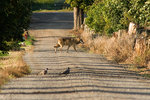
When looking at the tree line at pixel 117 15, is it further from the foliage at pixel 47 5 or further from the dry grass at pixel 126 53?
the foliage at pixel 47 5

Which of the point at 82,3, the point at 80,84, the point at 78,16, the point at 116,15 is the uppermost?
the point at 82,3

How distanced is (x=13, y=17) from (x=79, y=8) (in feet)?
69.5

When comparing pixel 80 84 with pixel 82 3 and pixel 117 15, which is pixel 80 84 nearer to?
pixel 117 15

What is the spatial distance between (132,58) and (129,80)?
4.83 meters

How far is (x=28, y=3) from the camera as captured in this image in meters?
14.9

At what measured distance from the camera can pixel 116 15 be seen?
2139cm

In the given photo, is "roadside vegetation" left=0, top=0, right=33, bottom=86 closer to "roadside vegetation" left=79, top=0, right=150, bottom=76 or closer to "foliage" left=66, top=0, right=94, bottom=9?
"roadside vegetation" left=79, top=0, right=150, bottom=76

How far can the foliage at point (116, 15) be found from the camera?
1612 cm

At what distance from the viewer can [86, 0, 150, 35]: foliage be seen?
16125 mm

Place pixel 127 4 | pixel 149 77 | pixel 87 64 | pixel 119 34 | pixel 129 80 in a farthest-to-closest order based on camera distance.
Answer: pixel 119 34
pixel 127 4
pixel 87 64
pixel 149 77
pixel 129 80

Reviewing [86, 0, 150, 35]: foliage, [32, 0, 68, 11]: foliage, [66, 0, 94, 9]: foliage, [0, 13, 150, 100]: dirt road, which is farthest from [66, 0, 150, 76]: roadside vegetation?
[32, 0, 68, 11]: foliage

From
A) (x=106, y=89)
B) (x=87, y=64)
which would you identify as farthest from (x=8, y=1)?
(x=106, y=89)

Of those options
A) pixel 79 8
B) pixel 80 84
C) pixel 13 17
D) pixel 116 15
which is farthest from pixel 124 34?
pixel 79 8

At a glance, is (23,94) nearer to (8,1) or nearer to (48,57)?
(8,1)
